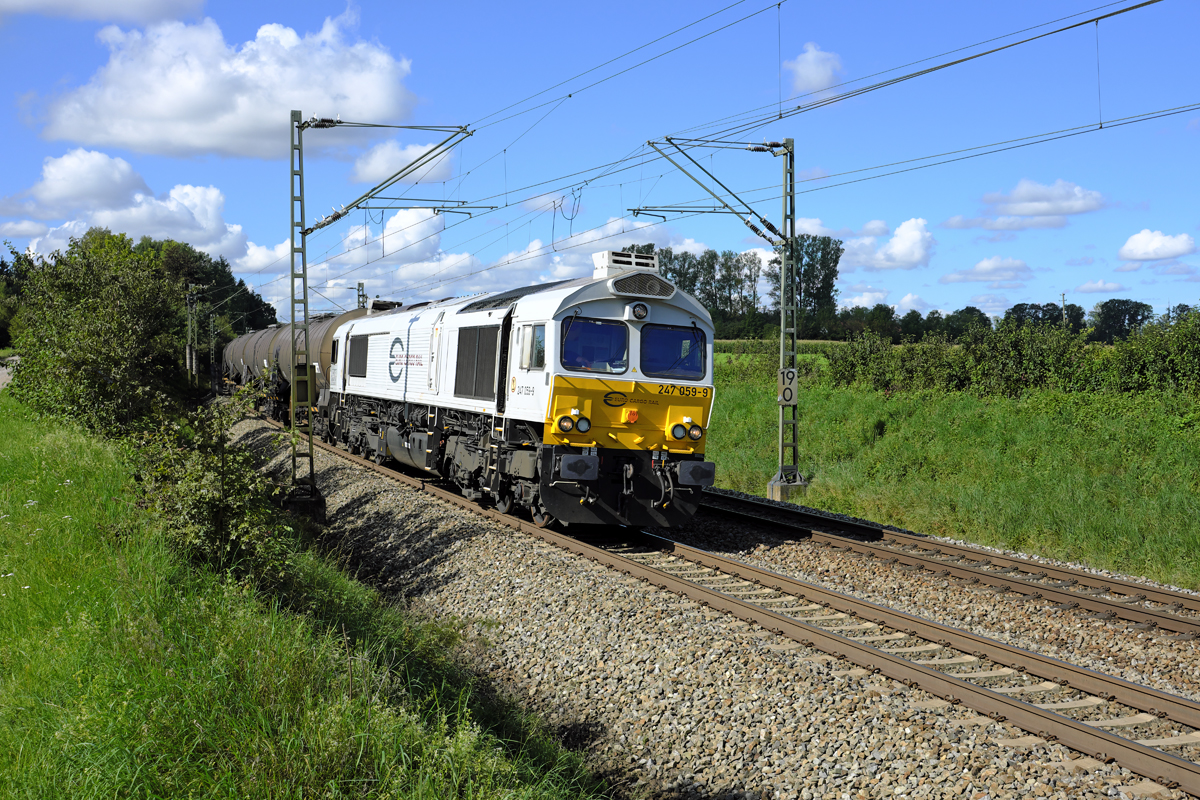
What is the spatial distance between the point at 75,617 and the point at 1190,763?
721 cm

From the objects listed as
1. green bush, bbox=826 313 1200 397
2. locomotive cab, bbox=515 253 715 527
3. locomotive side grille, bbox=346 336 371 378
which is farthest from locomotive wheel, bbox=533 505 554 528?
green bush, bbox=826 313 1200 397

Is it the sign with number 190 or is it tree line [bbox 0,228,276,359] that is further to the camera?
tree line [bbox 0,228,276,359]

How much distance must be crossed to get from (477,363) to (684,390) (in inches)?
144

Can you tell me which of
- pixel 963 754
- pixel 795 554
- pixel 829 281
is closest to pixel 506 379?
pixel 795 554

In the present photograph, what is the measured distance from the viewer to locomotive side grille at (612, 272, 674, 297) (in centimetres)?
1190

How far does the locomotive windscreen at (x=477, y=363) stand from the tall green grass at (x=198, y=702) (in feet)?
20.0

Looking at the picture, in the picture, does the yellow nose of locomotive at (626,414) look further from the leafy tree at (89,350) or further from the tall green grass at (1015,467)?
the leafy tree at (89,350)

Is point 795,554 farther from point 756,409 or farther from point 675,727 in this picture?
point 756,409

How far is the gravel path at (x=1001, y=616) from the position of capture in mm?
7469

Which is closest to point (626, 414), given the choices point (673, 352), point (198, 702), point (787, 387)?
point (673, 352)

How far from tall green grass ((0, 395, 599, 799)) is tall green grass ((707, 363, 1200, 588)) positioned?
9.52m

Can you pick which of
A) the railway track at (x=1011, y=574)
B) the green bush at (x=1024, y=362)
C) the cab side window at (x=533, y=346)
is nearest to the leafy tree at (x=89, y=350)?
the cab side window at (x=533, y=346)

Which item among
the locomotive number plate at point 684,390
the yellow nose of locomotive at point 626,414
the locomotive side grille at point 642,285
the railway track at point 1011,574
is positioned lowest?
the railway track at point 1011,574

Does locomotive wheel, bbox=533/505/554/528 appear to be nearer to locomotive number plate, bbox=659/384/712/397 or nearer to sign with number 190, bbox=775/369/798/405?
locomotive number plate, bbox=659/384/712/397
